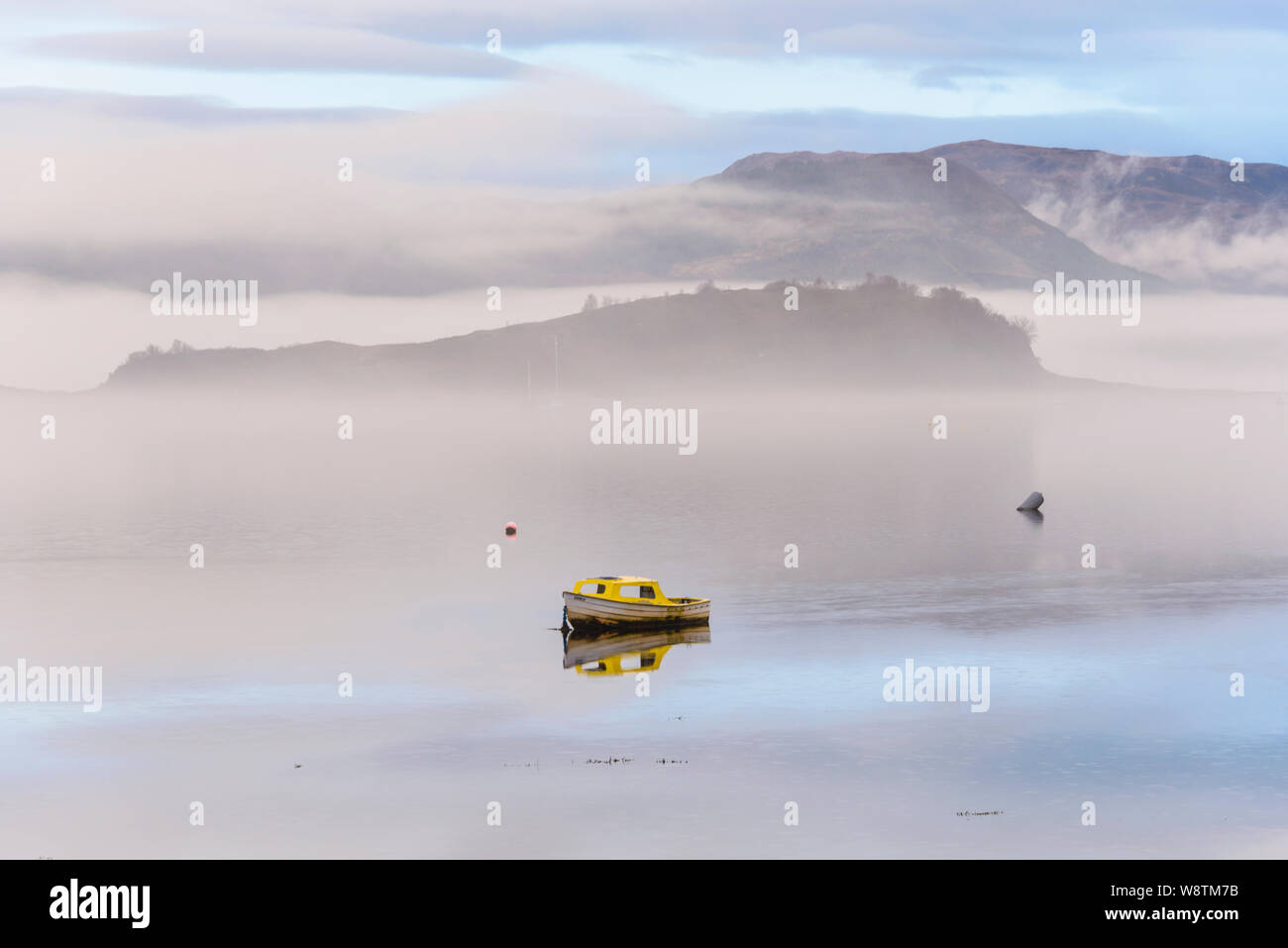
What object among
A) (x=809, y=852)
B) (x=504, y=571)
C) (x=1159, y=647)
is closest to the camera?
(x=809, y=852)

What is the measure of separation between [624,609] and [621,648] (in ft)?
15.5

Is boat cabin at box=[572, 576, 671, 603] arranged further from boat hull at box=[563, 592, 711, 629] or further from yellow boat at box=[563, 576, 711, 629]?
boat hull at box=[563, 592, 711, 629]

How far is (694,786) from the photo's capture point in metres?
62.6

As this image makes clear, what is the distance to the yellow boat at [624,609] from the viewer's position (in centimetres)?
9962

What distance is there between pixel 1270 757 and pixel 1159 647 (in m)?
31.0

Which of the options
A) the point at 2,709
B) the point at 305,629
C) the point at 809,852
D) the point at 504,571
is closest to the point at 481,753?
the point at 809,852

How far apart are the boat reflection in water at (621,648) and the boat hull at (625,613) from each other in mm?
489

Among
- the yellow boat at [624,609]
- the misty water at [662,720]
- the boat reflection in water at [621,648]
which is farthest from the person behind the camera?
the yellow boat at [624,609]

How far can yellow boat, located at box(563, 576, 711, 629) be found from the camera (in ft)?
327

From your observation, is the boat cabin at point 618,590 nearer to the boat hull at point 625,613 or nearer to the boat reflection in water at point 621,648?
the boat hull at point 625,613

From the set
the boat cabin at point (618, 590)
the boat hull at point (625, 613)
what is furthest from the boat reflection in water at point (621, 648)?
the boat cabin at point (618, 590)

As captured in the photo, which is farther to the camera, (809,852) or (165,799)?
(165,799)
